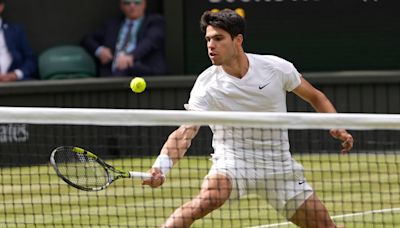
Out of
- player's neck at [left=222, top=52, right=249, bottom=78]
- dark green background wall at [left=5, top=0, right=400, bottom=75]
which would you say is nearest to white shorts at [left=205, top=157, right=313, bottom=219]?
player's neck at [left=222, top=52, right=249, bottom=78]

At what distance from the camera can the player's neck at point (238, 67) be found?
812 cm

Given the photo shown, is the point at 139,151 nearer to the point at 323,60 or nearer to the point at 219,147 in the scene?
the point at 323,60

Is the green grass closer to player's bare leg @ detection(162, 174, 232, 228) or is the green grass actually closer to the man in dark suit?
player's bare leg @ detection(162, 174, 232, 228)

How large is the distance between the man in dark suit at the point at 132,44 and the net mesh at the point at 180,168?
34.5 inches

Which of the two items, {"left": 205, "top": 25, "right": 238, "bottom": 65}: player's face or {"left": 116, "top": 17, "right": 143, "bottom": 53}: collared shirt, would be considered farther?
{"left": 116, "top": 17, "right": 143, "bottom": 53}: collared shirt

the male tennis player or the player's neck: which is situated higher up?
the player's neck

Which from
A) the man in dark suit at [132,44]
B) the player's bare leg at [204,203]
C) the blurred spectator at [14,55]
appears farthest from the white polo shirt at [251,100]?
the blurred spectator at [14,55]

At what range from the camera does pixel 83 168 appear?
27.2 ft

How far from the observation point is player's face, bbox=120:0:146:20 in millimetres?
15477

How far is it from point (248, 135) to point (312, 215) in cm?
63

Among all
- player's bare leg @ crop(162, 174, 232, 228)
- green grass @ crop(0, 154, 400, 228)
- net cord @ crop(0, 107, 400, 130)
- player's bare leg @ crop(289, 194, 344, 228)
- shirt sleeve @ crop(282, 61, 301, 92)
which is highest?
shirt sleeve @ crop(282, 61, 301, 92)

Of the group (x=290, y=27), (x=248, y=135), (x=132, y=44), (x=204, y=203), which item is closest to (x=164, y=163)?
(x=204, y=203)

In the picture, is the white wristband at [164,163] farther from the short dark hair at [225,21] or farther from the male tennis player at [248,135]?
the short dark hair at [225,21]

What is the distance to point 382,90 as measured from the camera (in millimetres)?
15281
